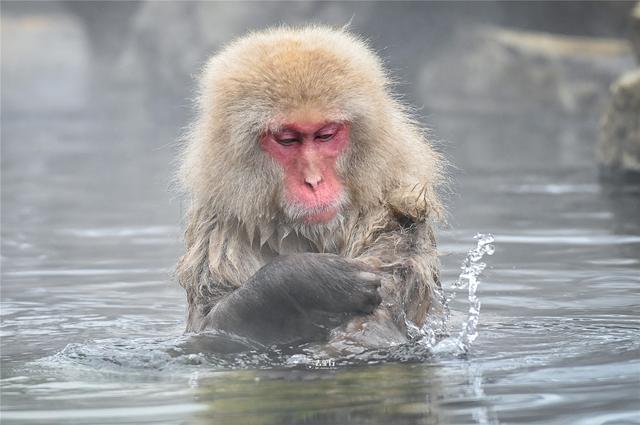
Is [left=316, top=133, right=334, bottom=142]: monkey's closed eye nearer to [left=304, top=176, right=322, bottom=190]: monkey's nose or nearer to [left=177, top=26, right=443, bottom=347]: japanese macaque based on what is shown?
[left=177, top=26, right=443, bottom=347]: japanese macaque

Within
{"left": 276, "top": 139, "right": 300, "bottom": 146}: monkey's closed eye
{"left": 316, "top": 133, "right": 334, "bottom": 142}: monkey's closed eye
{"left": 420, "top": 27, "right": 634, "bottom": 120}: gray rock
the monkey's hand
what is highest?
{"left": 420, "top": 27, "right": 634, "bottom": 120}: gray rock

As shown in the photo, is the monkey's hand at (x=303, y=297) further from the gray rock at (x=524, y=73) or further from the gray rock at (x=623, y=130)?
the gray rock at (x=524, y=73)

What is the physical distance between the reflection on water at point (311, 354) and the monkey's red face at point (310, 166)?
500 mm

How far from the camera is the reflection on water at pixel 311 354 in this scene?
11.6 feet

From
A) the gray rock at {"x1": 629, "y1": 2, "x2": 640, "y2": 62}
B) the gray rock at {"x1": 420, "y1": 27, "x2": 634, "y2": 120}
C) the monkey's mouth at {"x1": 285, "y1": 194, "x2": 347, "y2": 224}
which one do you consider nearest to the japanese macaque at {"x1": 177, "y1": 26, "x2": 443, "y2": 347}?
the monkey's mouth at {"x1": 285, "y1": 194, "x2": 347, "y2": 224}

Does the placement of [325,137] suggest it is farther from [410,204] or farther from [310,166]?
[410,204]

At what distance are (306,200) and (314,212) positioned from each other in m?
0.05

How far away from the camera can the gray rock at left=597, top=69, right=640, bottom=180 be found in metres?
9.30

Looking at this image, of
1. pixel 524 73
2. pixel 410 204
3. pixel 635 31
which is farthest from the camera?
pixel 524 73

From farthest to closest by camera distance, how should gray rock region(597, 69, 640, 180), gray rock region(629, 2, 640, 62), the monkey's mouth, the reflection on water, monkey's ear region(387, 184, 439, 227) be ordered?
gray rock region(629, 2, 640, 62), gray rock region(597, 69, 640, 180), monkey's ear region(387, 184, 439, 227), the monkey's mouth, the reflection on water

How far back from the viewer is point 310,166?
4.39 meters

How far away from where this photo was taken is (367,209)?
15.0ft

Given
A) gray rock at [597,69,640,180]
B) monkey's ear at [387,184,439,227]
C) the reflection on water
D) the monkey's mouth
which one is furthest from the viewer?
gray rock at [597,69,640,180]

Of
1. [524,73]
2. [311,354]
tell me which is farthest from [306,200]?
[524,73]
